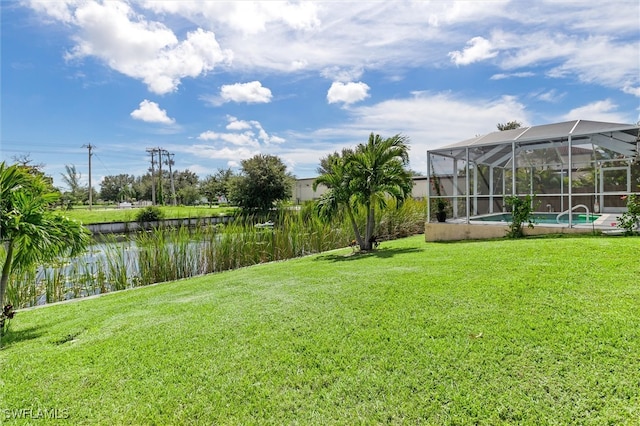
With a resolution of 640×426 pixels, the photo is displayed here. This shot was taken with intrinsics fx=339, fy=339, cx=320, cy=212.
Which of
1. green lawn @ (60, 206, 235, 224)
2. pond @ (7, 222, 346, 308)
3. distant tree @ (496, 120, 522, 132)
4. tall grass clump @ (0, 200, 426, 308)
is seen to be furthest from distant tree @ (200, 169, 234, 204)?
pond @ (7, 222, 346, 308)

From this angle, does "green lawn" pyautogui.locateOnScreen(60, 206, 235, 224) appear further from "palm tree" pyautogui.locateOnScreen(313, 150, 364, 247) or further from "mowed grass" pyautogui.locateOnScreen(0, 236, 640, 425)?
"mowed grass" pyautogui.locateOnScreen(0, 236, 640, 425)

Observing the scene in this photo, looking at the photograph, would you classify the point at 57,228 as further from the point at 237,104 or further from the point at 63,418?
the point at 237,104

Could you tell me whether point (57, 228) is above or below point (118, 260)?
above

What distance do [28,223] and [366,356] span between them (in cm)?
399

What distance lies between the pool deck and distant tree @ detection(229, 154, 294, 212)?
19071 mm

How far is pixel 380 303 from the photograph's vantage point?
390 cm

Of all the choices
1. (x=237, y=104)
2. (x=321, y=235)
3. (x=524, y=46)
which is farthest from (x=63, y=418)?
(x=237, y=104)

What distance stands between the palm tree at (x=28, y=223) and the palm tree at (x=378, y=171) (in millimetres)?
6117

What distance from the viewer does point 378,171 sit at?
29.1 ft

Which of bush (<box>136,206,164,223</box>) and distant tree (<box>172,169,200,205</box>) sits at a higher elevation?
distant tree (<box>172,169,200,205</box>)

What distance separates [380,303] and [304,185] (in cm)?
3676

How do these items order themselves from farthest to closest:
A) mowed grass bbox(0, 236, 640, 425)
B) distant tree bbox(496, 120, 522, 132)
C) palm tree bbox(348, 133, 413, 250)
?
distant tree bbox(496, 120, 522, 132) < palm tree bbox(348, 133, 413, 250) < mowed grass bbox(0, 236, 640, 425)

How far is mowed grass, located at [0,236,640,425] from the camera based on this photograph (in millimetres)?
2238

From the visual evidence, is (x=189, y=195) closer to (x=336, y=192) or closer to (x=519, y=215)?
(x=336, y=192)
